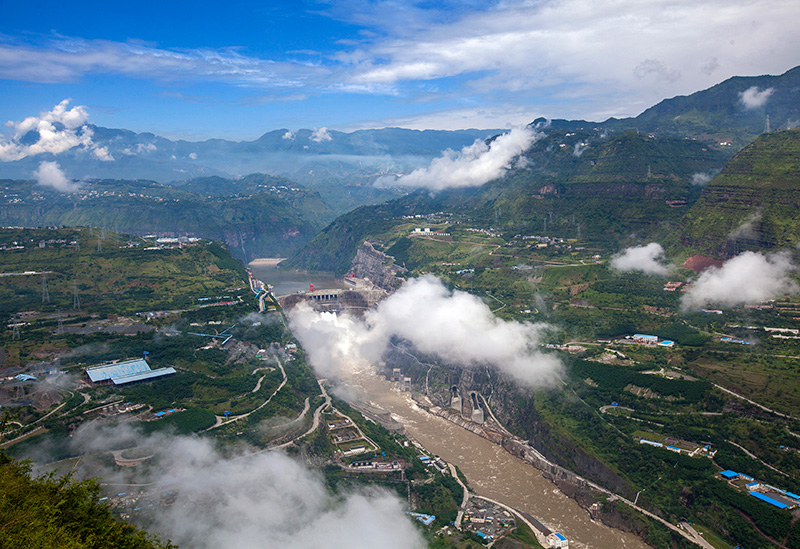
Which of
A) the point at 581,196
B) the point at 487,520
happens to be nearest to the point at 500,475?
the point at 487,520

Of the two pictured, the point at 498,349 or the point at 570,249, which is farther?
the point at 570,249

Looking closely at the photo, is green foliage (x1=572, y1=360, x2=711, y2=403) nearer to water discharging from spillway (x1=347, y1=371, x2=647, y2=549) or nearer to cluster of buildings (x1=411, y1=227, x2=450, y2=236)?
water discharging from spillway (x1=347, y1=371, x2=647, y2=549)

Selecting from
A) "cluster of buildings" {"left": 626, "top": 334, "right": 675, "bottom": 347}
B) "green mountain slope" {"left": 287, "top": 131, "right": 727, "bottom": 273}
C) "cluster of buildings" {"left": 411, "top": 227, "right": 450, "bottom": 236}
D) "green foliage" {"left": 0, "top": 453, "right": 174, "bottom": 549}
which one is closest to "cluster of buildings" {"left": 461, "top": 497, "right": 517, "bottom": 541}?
"green foliage" {"left": 0, "top": 453, "right": 174, "bottom": 549}

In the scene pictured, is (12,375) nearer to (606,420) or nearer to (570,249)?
(606,420)

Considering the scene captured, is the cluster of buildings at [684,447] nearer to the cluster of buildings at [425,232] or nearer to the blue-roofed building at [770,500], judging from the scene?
the blue-roofed building at [770,500]

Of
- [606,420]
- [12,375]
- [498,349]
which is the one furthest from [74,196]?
[606,420]

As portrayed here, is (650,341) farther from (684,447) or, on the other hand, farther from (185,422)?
(185,422)
